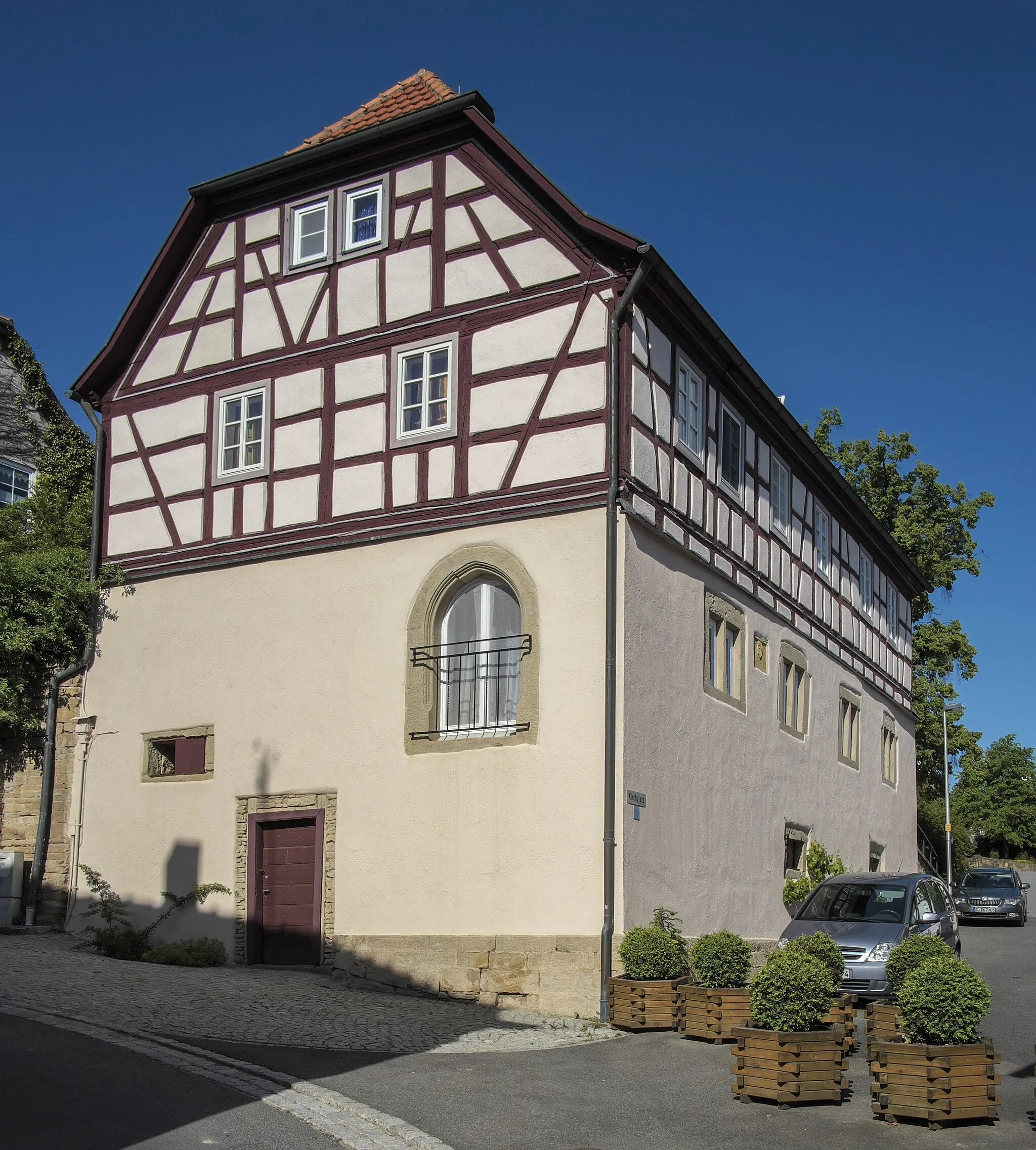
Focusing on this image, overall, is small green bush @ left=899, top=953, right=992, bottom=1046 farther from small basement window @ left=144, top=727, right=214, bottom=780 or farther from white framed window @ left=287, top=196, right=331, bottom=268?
white framed window @ left=287, top=196, right=331, bottom=268

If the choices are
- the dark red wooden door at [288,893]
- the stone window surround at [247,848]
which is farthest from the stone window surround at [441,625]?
the dark red wooden door at [288,893]

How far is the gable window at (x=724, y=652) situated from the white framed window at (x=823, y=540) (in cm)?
495

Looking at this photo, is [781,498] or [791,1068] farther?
[781,498]

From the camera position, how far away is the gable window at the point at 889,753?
93.7ft

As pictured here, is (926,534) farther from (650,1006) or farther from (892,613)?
(650,1006)

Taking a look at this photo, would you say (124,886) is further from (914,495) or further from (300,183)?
(914,495)

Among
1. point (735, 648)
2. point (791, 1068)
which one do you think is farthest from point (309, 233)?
point (791, 1068)

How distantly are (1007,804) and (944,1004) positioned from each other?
7927 cm

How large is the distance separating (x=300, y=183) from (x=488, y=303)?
383 cm

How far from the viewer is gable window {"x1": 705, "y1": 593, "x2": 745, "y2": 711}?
1848cm

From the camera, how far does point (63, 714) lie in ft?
66.1

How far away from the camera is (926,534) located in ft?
128

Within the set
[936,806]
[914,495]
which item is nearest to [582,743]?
[914,495]

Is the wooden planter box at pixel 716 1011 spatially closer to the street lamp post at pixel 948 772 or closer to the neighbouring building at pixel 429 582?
the neighbouring building at pixel 429 582
